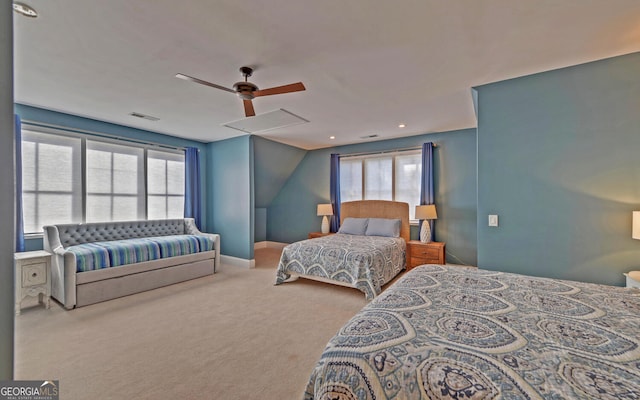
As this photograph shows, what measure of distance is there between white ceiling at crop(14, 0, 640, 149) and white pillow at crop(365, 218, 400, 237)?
2407 mm

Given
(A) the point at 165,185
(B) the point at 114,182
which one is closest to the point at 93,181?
(B) the point at 114,182

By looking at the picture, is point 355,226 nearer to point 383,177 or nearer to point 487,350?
point 383,177

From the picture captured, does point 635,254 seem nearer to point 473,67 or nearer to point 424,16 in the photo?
point 473,67

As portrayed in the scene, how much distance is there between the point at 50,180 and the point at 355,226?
16.8 feet

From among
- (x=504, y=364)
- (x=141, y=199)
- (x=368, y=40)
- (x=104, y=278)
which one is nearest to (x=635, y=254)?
(x=504, y=364)

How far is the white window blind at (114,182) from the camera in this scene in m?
4.33

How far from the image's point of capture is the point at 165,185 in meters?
5.30

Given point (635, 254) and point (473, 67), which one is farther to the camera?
point (473, 67)

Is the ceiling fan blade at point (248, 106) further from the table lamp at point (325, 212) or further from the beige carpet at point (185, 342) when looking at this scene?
the table lamp at point (325, 212)

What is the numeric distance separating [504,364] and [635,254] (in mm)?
2509

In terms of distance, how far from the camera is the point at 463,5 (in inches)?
69.0

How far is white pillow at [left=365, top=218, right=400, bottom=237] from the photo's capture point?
5.05 metres

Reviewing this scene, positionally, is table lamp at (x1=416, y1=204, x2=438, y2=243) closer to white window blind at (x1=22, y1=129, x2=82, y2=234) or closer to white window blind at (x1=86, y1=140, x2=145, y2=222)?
white window blind at (x1=86, y1=140, x2=145, y2=222)

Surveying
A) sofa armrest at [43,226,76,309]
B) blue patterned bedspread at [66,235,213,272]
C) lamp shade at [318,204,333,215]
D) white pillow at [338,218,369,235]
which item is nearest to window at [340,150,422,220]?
lamp shade at [318,204,333,215]
